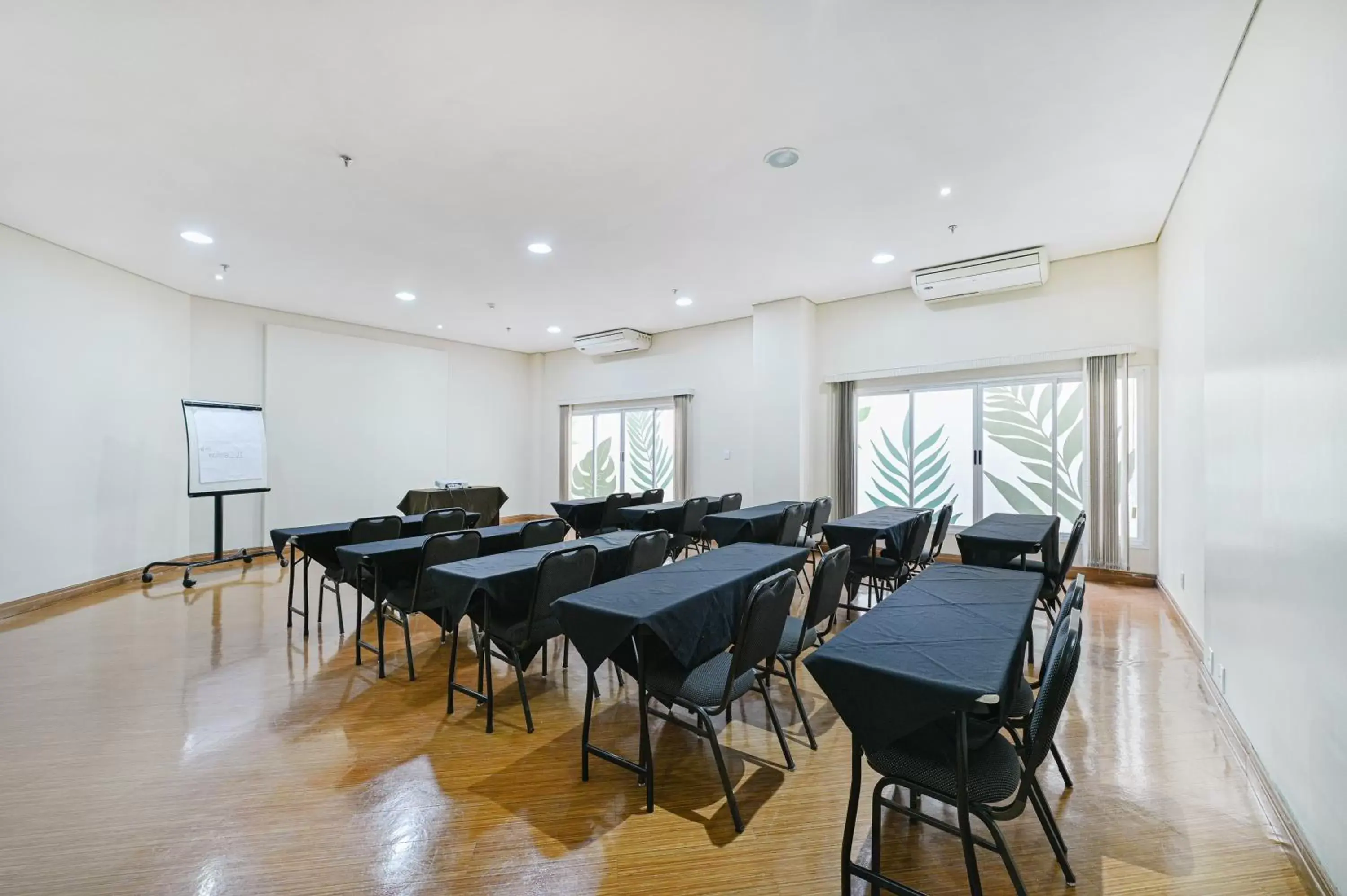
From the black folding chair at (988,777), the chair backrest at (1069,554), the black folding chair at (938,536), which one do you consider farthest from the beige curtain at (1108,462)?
the black folding chair at (988,777)

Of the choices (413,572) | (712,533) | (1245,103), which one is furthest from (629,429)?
(1245,103)

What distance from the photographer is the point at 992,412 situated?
612 centimetres

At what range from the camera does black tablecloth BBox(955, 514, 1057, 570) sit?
3.50 meters

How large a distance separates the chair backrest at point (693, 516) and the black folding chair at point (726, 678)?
3.24 metres

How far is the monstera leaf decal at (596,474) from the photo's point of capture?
31.4 ft

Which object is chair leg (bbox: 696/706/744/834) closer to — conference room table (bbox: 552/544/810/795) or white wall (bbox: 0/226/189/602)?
conference room table (bbox: 552/544/810/795)

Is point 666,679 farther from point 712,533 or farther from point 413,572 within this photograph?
point 712,533

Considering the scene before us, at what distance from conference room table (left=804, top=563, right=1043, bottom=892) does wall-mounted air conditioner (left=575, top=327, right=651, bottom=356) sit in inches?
271

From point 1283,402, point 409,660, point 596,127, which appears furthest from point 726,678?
A: point 596,127

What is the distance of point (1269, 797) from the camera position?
2.04 m

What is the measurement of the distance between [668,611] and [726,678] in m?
0.38

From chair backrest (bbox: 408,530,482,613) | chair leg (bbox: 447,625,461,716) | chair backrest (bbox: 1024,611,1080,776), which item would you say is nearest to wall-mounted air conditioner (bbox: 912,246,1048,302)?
chair backrest (bbox: 1024,611,1080,776)

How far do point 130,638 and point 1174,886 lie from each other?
5.90 meters

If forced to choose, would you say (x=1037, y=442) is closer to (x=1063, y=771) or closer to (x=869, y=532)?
(x=869, y=532)
